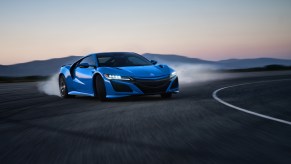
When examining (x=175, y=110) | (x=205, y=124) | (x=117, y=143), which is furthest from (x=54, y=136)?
(x=175, y=110)

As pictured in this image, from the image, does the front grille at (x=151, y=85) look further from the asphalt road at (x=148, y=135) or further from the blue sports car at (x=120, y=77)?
the asphalt road at (x=148, y=135)

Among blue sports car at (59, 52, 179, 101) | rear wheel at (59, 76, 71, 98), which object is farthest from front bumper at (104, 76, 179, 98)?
rear wheel at (59, 76, 71, 98)

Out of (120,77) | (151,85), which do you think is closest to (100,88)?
(120,77)

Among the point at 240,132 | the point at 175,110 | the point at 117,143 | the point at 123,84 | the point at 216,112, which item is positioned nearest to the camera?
the point at 117,143

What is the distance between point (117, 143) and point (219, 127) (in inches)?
63.3

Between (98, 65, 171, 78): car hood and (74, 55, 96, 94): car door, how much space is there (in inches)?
26.1

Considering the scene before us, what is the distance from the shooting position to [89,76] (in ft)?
39.3

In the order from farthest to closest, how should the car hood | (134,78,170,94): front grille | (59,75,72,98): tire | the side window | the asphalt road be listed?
(59,75,72,98): tire → the side window → the car hood → (134,78,170,94): front grille → the asphalt road

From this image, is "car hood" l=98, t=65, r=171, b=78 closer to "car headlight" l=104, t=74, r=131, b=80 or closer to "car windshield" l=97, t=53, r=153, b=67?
"car headlight" l=104, t=74, r=131, b=80

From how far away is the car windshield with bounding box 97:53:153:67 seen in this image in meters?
12.0

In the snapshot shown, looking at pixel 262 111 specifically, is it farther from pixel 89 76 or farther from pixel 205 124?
pixel 89 76

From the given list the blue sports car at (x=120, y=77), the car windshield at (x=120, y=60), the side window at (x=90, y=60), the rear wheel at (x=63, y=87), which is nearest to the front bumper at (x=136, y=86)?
the blue sports car at (x=120, y=77)

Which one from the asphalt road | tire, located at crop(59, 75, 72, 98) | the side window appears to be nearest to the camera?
the asphalt road

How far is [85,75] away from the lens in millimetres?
12234
